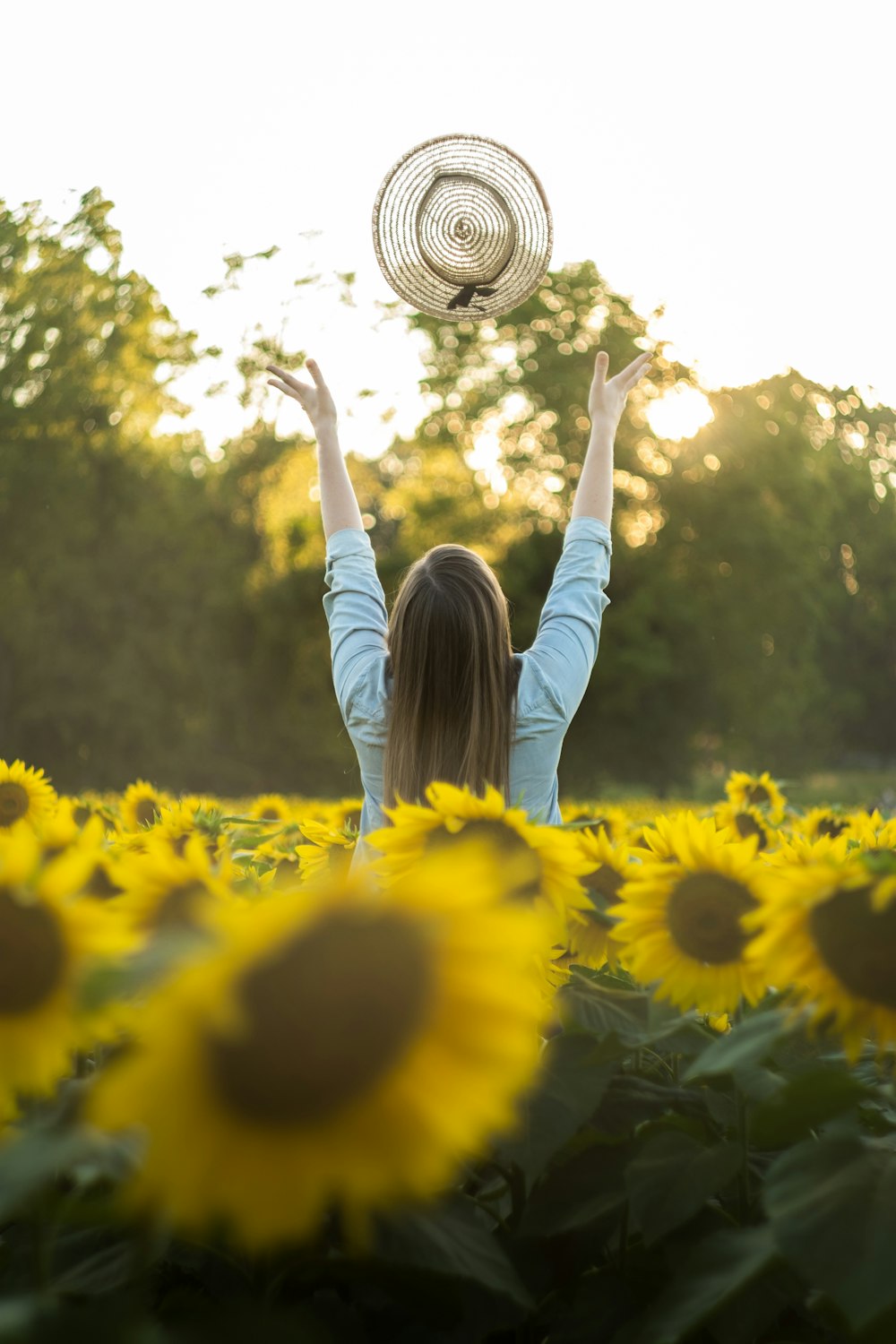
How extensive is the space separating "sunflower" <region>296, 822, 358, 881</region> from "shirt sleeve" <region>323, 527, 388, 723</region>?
309mm

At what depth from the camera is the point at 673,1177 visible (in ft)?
4.14

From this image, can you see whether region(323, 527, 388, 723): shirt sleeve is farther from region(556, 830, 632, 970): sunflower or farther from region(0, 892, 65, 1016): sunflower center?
region(0, 892, 65, 1016): sunflower center

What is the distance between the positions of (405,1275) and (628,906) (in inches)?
19.9

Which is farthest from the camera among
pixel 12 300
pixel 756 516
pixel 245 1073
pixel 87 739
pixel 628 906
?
pixel 87 739

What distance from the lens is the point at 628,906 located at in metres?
1.50

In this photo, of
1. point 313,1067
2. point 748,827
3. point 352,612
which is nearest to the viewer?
point 313,1067

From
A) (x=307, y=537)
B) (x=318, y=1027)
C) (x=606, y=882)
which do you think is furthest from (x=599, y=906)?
(x=307, y=537)

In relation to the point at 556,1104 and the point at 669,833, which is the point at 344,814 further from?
the point at 556,1104

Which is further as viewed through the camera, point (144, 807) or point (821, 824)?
point (144, 807)

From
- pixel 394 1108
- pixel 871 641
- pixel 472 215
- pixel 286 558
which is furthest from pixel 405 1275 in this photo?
pixel 871 641

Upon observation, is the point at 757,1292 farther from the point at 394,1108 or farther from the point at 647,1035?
the point at 394,1108

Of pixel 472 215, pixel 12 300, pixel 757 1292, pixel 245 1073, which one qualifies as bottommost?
pixel 757 1292

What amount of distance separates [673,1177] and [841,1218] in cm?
24

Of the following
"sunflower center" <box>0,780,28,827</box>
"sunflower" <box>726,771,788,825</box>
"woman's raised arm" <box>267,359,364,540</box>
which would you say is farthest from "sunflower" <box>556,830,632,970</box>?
"sunflower" <box>726,771,788,825</box>
